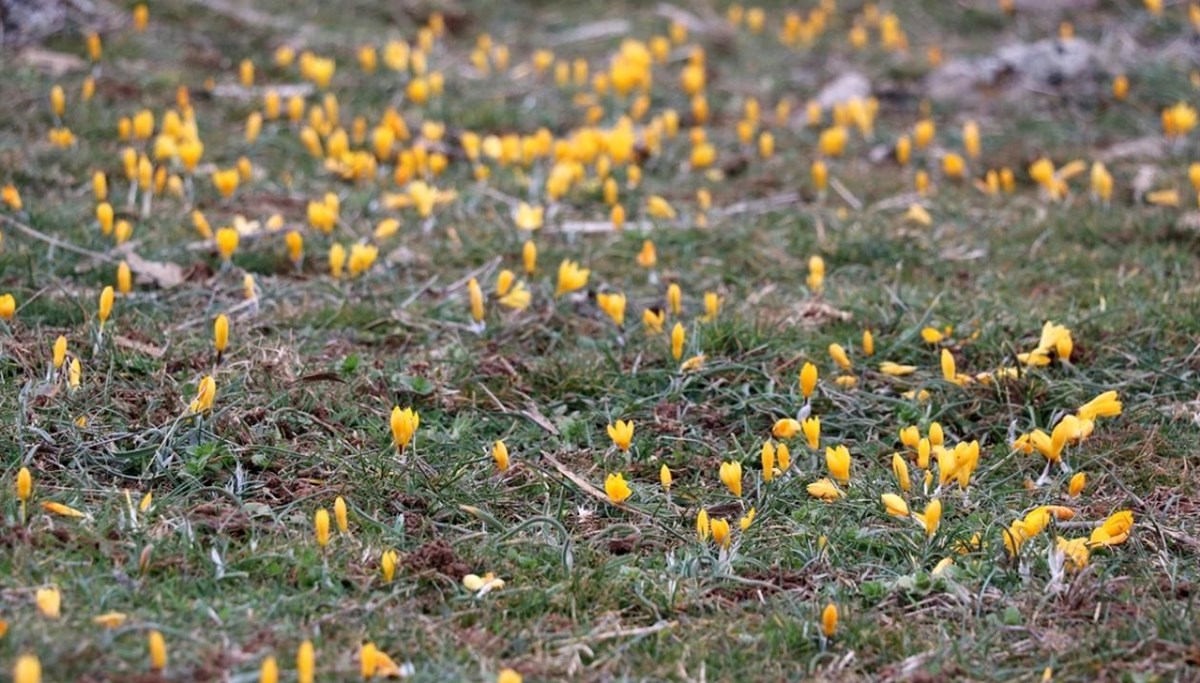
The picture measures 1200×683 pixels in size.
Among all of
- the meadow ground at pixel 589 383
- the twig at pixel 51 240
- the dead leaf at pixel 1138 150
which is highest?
the twig at pixel 51 240

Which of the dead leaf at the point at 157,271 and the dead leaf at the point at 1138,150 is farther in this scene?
the dead leaf at the point at 1138,150

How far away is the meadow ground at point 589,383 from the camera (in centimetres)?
300

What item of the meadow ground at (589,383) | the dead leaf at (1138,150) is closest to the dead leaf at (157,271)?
the meadow ground at (589,383)

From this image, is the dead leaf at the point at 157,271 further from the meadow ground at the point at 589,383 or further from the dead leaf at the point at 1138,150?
the dead leaf at the point at 1138,150

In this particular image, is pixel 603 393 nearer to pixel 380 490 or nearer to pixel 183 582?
pixel 380 490

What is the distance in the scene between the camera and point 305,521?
3350mm

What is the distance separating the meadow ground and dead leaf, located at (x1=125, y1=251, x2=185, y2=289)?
0.12 ft

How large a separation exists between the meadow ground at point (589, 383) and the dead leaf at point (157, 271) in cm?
4

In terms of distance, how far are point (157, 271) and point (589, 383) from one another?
1650 millimetres

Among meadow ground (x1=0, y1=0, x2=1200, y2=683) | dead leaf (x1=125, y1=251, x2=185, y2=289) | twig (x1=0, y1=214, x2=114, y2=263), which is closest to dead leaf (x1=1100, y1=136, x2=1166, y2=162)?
meadow ground (x1=0, y1=0, x2=1200, y2=683)

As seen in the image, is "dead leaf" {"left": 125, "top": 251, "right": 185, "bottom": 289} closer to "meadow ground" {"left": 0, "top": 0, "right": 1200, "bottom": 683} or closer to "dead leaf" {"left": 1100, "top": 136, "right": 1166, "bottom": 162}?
"meadow ground" {"left": 0, "top": 0, "right": 1200, "bottom": 683}

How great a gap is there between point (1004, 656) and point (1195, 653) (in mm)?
381

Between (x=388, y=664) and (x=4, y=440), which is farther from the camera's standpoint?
(x=4, y=440)

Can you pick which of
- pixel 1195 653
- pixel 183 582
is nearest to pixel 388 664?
pixel 183 582
